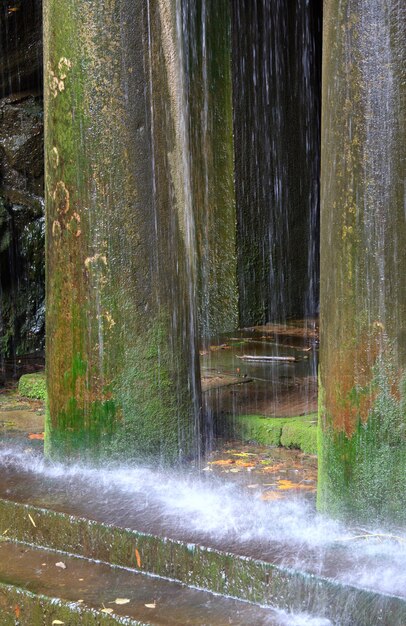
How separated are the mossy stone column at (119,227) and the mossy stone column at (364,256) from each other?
3.55ft

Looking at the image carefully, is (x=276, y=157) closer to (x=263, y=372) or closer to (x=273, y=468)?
(x=263, y=372)

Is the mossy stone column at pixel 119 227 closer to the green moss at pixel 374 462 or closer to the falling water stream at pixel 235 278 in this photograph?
the falling water stream at pixel 235 278

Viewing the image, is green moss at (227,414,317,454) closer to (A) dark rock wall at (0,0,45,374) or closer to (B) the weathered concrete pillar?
(B) the weathered concrete pillar

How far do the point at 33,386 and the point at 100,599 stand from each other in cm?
316

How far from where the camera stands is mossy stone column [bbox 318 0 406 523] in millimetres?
3613

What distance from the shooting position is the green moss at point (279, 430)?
16.5ft

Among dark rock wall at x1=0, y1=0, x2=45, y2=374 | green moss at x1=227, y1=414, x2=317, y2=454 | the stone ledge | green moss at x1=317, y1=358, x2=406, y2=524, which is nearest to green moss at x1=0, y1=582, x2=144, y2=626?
the stone ledge

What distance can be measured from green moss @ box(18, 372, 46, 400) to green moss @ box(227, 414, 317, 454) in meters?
1.74

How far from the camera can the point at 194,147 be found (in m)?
8.33

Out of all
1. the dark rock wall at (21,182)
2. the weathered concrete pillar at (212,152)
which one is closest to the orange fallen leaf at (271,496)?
the weathered concrete pillar at (212,152)

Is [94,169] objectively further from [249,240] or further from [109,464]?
[249,240]

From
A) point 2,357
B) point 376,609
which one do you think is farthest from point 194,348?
point 2,357

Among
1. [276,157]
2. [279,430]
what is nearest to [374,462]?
[279,430]

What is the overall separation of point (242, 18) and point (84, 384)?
16.2ft
